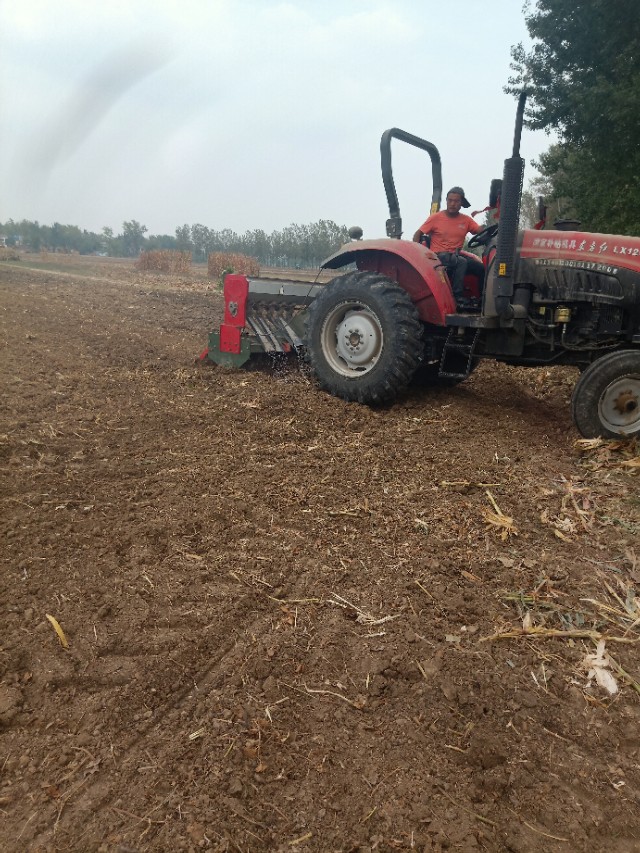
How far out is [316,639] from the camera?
88.6 inches

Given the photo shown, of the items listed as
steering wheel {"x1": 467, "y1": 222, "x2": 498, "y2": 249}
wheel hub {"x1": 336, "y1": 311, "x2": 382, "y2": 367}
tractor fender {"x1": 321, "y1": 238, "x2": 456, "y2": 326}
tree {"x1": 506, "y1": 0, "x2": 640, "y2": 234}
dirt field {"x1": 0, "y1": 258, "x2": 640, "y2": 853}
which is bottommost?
dirt field {"x1": 0, "y1": 258, "x2": 640, "y2": 853}

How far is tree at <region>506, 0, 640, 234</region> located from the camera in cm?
1209

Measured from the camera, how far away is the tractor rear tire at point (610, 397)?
3.94 metres

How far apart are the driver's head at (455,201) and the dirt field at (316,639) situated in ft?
6.89

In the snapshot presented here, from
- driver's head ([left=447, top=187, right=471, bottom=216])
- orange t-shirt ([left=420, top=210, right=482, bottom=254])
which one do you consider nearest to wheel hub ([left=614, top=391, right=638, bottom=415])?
orange t-shirt ([left=420, top=210, right=482, bottom=254])

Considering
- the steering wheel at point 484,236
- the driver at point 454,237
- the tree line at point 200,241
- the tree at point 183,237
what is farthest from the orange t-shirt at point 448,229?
the tree at point 183,237

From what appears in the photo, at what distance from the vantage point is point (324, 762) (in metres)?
1.75

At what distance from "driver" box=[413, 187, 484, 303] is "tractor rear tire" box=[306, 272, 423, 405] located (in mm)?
659

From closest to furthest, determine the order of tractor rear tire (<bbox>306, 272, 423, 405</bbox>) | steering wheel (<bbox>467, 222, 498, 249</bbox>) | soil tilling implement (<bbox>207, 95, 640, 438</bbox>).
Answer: soil tilling implement (<bbox>207, 95, 640, 438</bbox>) < tractor rear tire (<bbox>306, 272, 423, 405</bbox>) < steering wheel (<bbox>467, 222, 498, 249</bbox>)

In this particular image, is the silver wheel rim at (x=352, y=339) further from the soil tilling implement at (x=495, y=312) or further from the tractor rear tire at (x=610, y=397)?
the tractor rear tire at (x=610, y=397)

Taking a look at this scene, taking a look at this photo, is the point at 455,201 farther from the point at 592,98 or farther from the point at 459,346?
the point at 592,98

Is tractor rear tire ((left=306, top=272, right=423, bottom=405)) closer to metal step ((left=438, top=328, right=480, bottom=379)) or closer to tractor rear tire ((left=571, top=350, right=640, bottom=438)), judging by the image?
metal step ((left=438, top=328, right=480, bottom=379))

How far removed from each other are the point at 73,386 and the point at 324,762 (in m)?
4.59

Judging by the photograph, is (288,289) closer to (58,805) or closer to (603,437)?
(603,437)
